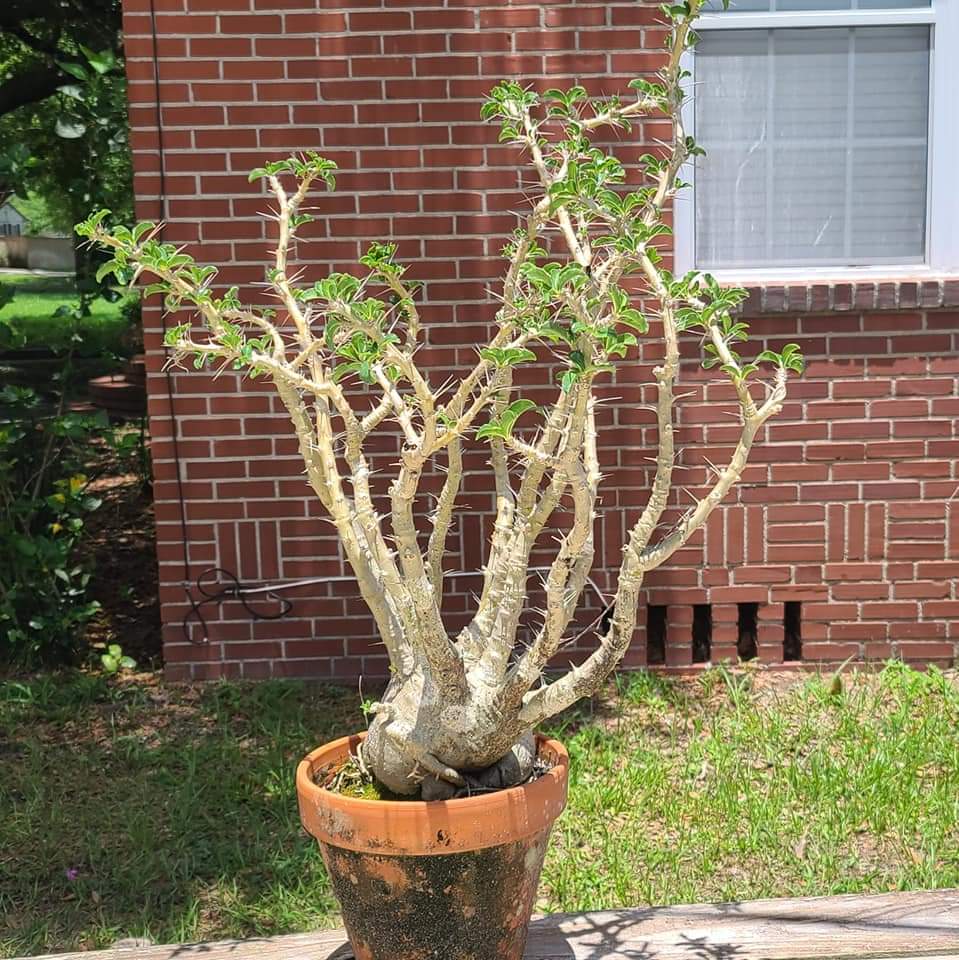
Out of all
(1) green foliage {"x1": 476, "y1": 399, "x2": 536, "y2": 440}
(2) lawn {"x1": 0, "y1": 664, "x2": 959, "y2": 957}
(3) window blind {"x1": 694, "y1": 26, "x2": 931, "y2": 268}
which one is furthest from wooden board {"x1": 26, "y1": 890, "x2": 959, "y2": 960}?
(3) window blind {"x1": 694, "y1": 26, "x2": 931, "y2": 268}

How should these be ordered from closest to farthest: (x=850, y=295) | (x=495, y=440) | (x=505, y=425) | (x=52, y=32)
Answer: (x=505, y=425), (x=495, y=440), (x=850, y=295), (x=52, y=32)

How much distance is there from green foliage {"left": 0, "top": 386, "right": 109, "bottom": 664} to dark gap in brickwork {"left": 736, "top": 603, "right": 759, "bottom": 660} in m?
2.45

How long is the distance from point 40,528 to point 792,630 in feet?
9.92

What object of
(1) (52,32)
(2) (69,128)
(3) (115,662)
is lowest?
(3) (115,662)

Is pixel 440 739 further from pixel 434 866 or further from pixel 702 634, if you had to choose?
pixel 702 634

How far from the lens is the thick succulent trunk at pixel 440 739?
8.83 feet

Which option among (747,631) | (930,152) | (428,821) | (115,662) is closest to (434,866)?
(428,821)

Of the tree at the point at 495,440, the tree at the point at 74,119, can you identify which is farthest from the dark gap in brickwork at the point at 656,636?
the tree at the point at 74,119

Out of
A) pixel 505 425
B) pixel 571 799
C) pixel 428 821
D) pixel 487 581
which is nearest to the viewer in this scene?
pixel 505 425

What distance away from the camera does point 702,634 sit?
4.89 metres

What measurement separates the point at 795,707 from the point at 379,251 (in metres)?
2.41

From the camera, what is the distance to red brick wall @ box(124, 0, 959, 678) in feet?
14.7

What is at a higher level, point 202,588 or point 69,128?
point 69,128

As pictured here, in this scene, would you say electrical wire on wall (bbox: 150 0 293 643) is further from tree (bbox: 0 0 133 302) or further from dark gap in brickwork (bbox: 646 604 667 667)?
dark gap in brickwork (bbox: 646 604 667 667)
